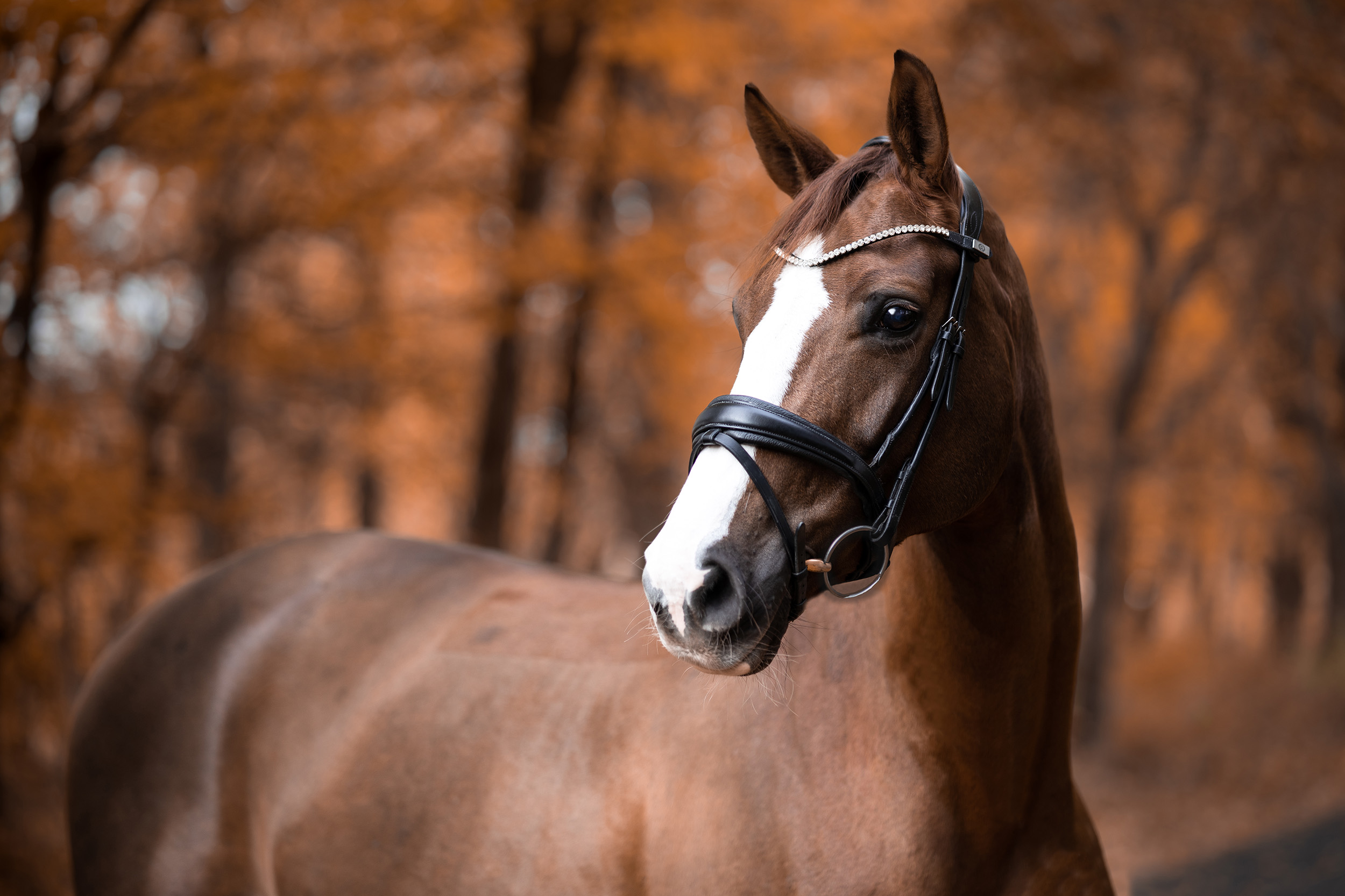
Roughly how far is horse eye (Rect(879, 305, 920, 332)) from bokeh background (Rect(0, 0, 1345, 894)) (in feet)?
4.40

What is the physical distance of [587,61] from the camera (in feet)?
24.2

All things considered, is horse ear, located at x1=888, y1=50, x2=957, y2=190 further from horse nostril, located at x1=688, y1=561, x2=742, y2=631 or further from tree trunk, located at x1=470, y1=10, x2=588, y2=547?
tree trunk, located at x1=470, y1=10, x2=588, y2=547

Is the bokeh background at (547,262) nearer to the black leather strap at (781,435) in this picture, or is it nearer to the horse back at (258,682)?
the horse back at (258,682)

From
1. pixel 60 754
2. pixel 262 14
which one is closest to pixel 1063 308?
pixel 262 14

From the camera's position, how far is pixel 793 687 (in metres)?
2.03

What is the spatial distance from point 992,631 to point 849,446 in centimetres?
56

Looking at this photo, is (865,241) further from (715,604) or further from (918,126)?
(715,604)

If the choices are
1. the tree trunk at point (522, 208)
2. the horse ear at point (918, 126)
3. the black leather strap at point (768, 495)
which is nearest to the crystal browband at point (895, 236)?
the horse ear at point (918, 126)

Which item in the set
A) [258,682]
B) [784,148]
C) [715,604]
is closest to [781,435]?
[715,604]

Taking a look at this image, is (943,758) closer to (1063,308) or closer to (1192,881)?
(1192,881)

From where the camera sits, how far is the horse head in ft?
4.99

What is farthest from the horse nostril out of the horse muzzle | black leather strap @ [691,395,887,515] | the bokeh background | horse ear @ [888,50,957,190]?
the bokeh background

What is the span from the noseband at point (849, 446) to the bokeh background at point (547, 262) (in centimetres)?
131

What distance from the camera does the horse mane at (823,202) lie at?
1771 millimetres
